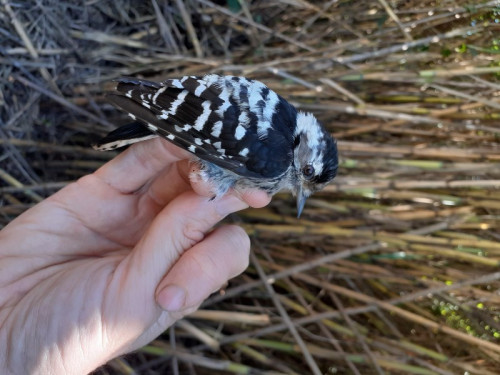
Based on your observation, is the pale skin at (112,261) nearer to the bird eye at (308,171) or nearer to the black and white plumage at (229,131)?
the black and white plumage at (229,131)

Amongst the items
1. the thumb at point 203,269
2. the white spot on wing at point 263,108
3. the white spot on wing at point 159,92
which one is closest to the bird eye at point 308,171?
the white spot on wing at point 263,108

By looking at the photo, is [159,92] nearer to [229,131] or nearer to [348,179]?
[229,131]

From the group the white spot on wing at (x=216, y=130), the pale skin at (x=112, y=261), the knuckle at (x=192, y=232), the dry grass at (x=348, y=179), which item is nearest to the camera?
the pale skin at (x=112, y=261)

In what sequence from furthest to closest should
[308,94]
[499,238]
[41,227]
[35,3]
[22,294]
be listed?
[35,3] → [308,94] → [499,238] → [41,227] → [22,294]

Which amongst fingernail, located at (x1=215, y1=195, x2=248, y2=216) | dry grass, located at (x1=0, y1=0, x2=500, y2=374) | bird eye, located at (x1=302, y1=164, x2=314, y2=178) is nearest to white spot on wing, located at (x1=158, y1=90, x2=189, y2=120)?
fingernail, located at (x1=215, y1=195, x2=248, y2=216)

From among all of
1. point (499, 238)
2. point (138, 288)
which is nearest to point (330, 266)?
point (499, 238)

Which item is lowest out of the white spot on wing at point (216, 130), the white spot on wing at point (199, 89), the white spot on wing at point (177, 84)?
the white spot on wing at point (216, 130)

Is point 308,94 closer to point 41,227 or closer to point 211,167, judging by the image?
point 211,167

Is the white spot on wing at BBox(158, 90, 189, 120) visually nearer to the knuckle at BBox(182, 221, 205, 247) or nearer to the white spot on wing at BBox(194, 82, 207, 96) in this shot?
the white spot on wing at BBox(194, 82, 207, 96)
